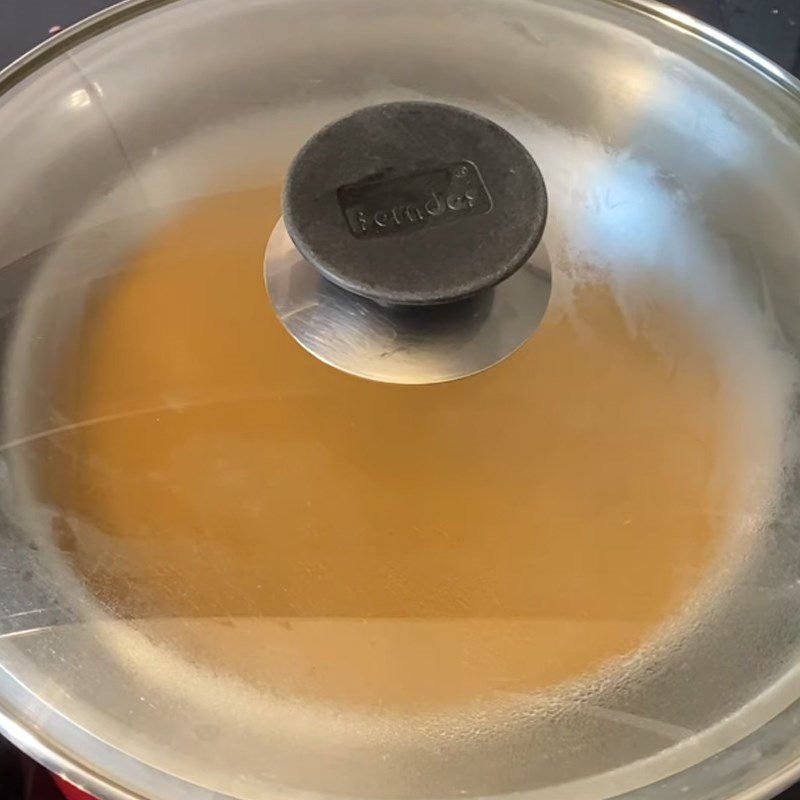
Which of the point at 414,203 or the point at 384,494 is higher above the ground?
the point at 414,203

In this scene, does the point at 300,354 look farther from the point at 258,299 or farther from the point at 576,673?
the point at 576,673

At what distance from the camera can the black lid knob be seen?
0.59 m

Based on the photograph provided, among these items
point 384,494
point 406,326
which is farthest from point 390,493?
point 406,326

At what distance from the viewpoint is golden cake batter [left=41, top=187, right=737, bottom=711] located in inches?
21.7

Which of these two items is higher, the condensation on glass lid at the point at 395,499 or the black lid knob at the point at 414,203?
the black lid knob at the point at 414,203

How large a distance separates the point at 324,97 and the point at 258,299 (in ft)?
0.62

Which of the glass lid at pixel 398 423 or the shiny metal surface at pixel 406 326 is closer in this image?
the glass lid at pixel 398 423

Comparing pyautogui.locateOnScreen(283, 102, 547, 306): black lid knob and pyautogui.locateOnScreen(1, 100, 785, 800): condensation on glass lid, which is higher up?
pyautogui.locateOnScreen(283, 102, 547, 306): black lid knob

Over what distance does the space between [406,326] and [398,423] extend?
7cm

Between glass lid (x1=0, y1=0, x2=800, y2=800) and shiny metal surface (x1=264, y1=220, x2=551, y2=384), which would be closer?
glass lid (x1=0, y1=0, x2=800, y2=800)

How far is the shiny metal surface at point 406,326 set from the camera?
633mm

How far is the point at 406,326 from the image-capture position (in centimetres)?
64

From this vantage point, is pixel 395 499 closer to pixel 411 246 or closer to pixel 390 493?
pixel 390 493

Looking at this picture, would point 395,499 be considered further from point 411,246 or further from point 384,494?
point 411,246
